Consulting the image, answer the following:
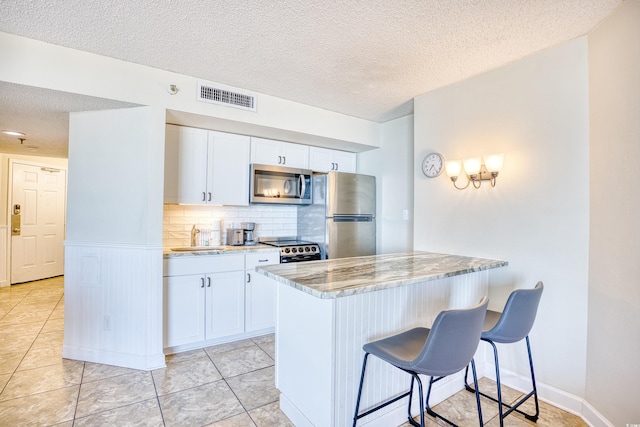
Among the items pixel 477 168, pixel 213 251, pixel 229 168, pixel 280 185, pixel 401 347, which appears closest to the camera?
pixel 401 347

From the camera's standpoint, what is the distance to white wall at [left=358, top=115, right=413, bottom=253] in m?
3.62

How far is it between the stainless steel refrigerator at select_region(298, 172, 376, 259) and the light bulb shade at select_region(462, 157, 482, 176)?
1479 mm

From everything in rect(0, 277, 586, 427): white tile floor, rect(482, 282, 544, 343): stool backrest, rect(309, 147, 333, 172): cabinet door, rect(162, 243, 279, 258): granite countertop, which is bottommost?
rect(0, 277, 586, 427): white tile floor

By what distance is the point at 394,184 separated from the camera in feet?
12.5

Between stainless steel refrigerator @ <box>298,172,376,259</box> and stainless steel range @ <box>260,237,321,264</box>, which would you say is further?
stainless steel refrigerator @ <box>298,172,376,259</box>

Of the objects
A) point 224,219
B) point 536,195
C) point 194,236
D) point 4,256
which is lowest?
point 4,256

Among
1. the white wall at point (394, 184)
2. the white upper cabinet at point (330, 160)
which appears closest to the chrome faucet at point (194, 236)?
the white upper cabinet at point (330, 160)

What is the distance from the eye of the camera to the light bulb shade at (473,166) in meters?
2.51

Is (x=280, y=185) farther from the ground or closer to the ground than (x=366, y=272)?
farther from the ground

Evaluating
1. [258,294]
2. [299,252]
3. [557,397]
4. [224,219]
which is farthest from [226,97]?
[557,397]

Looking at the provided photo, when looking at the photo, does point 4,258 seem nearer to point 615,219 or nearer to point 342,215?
point 342,215

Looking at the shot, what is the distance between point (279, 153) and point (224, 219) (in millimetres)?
1033

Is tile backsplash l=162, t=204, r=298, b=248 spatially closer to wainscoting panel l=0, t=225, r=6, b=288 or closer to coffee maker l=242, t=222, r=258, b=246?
coffee maker l=242, t=222, r=258, b=246

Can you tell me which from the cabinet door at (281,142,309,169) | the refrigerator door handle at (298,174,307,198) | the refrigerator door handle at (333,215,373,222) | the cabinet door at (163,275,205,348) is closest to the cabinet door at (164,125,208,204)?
the cabinet door at (163,275,205,348)
